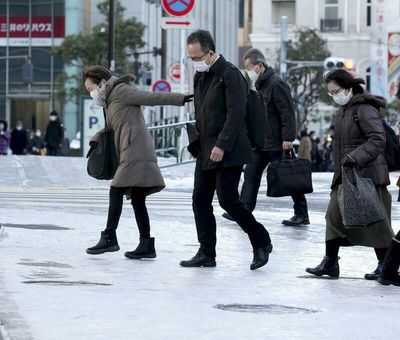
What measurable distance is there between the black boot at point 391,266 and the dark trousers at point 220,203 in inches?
47.6

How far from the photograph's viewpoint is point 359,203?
10.3 m

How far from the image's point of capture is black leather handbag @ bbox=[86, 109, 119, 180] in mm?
11922

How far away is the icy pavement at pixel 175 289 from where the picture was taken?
7.88 m

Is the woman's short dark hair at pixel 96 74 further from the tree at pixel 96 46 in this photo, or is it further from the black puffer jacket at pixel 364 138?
the tree at pixel 96 46

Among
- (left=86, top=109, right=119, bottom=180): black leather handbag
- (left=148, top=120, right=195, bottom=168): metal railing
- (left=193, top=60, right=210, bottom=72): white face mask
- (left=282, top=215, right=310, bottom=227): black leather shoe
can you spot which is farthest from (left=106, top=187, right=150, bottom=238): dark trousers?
(left=148, top=120, right=195, bottom=168): metal railing

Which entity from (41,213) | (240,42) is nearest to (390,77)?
(240,42)

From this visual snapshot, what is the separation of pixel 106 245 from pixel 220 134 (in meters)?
1.69

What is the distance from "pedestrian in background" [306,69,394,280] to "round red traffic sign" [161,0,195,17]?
15.7 m

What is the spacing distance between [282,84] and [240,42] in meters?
99.2

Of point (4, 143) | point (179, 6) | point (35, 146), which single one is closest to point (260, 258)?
point (179, 6)

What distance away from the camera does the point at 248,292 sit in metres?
9.62

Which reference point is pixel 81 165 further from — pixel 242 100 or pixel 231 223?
pixel 242 100

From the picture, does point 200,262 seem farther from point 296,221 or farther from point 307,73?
point 307,73

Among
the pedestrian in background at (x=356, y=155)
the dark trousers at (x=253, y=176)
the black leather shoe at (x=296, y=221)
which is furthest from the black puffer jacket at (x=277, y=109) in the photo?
the pedestrian in background at (x=356, y=155)
